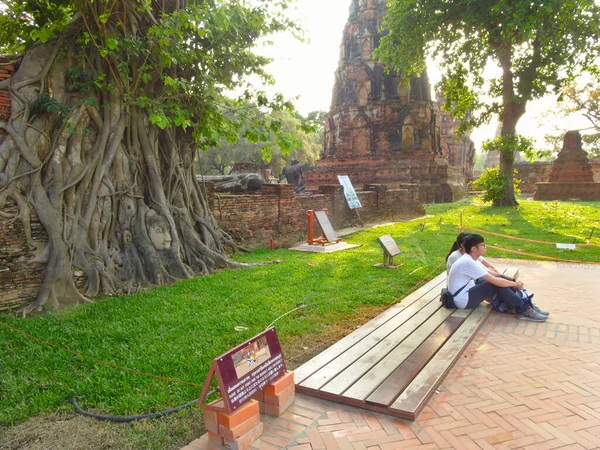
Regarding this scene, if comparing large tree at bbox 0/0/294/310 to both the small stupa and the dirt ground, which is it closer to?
the dirt ground

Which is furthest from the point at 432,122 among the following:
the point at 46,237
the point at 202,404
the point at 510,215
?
the point at 202,404

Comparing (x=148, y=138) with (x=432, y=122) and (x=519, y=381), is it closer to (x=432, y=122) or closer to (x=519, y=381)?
(x=519, y=381)

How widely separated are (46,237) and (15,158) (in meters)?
1.09

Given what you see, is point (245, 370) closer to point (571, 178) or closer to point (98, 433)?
point (98, 433)

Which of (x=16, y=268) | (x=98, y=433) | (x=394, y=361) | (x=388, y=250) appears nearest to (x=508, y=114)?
(x=388, y=250)

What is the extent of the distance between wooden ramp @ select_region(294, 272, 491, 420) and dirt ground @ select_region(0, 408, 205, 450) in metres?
0.86

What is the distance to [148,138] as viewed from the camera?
22.5ft

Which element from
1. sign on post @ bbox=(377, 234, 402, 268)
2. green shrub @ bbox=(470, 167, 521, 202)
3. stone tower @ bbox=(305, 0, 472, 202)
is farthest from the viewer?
stone tower @ bbox=(305, 0, 472, 202)

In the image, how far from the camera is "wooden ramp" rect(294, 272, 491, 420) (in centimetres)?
289

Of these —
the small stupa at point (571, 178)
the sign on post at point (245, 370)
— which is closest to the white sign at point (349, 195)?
the sign on post at point (245, 370)

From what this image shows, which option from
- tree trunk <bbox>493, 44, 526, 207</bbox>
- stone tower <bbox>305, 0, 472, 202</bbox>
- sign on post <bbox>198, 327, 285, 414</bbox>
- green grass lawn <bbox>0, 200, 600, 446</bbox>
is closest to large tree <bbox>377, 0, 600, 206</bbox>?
tree trunk <bbox>493, 44, 526, 207</bbox>

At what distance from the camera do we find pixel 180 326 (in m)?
4.48

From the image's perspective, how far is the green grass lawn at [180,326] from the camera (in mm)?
3148

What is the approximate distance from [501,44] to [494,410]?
59.2 ft
